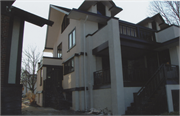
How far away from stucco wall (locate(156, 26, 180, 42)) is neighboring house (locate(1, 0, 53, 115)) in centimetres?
1007

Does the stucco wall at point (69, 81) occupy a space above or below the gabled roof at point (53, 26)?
below

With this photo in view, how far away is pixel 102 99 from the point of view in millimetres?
10328

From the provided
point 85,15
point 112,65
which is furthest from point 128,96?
point 85,15

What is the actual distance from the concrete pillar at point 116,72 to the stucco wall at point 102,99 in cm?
75

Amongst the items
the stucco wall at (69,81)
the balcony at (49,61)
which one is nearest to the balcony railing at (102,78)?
the stucco wall at (69,81)

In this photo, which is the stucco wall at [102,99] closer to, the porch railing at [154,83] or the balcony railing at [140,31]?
the porch railing at [154,83]

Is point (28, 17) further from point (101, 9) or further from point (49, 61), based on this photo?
point (101, 9)

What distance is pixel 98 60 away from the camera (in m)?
12.5

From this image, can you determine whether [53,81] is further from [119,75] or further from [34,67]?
[34,67]

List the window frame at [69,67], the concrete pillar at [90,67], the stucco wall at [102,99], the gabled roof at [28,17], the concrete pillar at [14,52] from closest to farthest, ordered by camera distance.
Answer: the concrete pillar at [14,52], the gabled roof at [28,17], the stucco wall at [102,99], the concrete pillar at [90,67], the window frame at [69,67]

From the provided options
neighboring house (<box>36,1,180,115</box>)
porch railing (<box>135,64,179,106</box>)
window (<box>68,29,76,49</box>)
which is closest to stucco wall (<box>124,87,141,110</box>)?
neighboring house (<box>36,1,180,115</box>)

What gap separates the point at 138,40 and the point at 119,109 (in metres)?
4.93

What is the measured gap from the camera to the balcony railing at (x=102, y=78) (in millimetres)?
10469

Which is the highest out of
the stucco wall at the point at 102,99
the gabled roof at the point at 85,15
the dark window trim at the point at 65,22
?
the dark window trim at the point at 65,22
